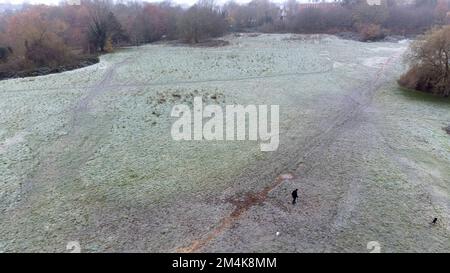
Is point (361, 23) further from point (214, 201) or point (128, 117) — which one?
point (214, 201)

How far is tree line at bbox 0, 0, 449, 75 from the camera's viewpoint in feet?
153

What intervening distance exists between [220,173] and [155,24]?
65773 millimetres

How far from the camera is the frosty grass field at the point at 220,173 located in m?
13.6

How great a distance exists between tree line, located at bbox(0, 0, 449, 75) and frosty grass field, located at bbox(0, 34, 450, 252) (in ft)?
50.7

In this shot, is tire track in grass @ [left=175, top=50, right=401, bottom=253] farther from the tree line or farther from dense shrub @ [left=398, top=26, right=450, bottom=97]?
the tree line

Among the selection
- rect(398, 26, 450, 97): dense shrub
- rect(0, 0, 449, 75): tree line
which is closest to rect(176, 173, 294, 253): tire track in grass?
rect(398, 26, 450, 97): dense shrub

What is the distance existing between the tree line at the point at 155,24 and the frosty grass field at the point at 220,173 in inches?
609

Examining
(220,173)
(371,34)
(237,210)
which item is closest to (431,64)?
(220,173)

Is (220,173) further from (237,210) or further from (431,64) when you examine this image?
(431,64)

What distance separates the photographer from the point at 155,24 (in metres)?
74.3

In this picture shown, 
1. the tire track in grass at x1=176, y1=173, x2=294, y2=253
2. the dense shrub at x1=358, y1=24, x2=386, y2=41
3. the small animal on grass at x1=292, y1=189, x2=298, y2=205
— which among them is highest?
the dense shrub at x1=358, y1=24, x2=386, y2=41

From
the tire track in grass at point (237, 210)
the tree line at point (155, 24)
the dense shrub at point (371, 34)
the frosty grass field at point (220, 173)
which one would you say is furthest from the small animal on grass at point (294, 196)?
the dense shrub at point (371, 34)
